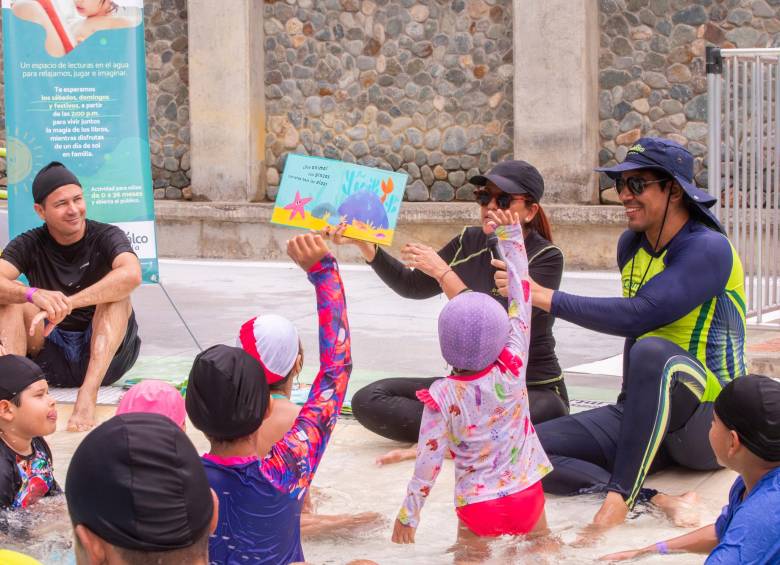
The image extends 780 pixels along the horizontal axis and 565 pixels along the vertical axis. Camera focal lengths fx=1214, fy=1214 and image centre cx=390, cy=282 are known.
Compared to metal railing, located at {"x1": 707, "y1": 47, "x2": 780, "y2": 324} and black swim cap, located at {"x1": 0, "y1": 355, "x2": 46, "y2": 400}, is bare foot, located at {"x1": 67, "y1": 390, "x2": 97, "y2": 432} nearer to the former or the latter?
black swim cap, located at {"x1": 0, "y1": 355, "x2": 46, "y2": 400}

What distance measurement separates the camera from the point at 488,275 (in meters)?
5.13

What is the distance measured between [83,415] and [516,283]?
271 centimetres

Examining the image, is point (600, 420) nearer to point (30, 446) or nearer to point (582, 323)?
point (582, 323)

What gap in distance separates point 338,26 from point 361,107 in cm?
90

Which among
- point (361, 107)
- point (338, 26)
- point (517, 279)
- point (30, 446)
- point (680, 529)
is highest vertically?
point (338, 26)

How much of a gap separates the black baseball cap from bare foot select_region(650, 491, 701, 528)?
4.27ft

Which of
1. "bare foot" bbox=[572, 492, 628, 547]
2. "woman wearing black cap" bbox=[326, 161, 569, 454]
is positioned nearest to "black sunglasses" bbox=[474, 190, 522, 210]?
"woman wearing black cap" bbox=[326, 161, 569, 454]

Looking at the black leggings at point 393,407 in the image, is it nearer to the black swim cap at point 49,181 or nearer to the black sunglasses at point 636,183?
the black sunglasses at point 636,183

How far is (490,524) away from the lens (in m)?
3.84

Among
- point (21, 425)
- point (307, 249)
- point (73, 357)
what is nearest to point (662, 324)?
point (307, 249)

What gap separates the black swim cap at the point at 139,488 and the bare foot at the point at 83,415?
407 centimetres

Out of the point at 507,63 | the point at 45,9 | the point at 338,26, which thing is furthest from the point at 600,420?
the point at 338,26

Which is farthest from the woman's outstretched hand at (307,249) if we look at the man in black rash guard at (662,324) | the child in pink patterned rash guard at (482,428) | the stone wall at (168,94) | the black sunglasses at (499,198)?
the stone wall at (168,94)

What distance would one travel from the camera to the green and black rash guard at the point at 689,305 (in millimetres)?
4391
